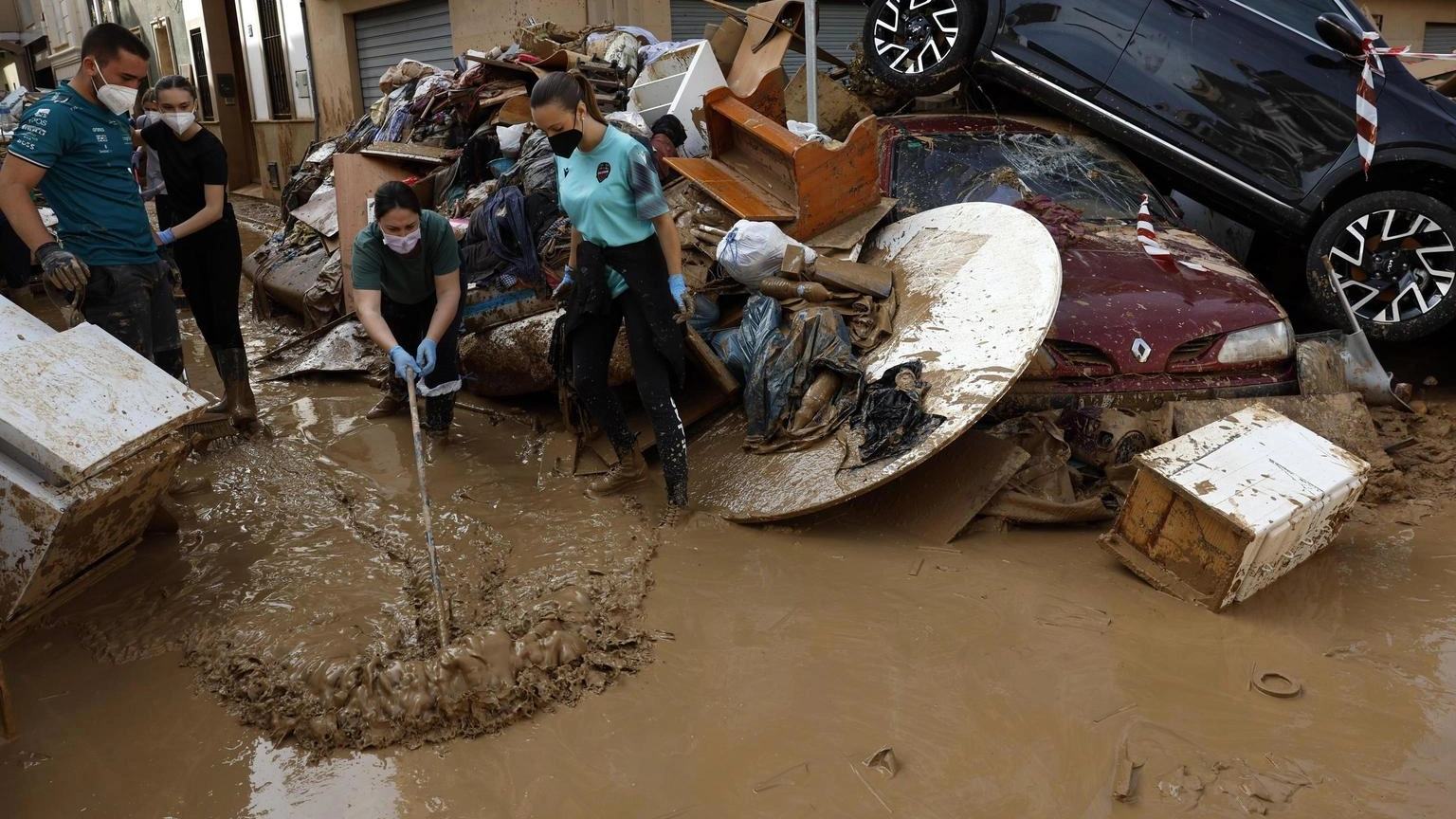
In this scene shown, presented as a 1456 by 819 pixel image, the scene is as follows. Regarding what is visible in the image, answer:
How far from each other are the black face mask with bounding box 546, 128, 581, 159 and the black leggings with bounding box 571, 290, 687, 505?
0.59 metres

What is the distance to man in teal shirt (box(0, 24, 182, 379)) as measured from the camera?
11.7ft

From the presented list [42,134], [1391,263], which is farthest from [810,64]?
[42,134]

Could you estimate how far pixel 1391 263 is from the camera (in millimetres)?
5117

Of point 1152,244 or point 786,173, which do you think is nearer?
point 1152,244

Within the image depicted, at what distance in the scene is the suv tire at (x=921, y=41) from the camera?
19.7ft

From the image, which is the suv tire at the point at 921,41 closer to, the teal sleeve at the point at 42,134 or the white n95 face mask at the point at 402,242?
the white n95 face mask at the point at 402,242

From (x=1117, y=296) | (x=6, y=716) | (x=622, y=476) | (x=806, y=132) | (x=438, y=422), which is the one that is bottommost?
(x=438, y=422)

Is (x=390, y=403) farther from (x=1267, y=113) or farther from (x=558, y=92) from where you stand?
(x=1267, y=113)

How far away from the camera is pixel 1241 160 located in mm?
5582

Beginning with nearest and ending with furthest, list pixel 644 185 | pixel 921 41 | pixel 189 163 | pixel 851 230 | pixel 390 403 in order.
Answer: pixel 644 185 → pixel 189 163 → pixel 851 230 → pixel 390 403 → pixel 921 41

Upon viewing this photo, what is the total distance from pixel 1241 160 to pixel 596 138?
417 cm

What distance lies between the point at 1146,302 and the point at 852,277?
133cm

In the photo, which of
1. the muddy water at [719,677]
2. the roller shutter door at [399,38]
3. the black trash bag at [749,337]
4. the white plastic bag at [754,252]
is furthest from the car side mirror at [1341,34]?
the roller shutter door at [399,38]

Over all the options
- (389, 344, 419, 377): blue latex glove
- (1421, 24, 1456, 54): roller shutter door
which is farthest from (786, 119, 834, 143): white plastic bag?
(1421, 24, 1456, 54): roller shutter door
